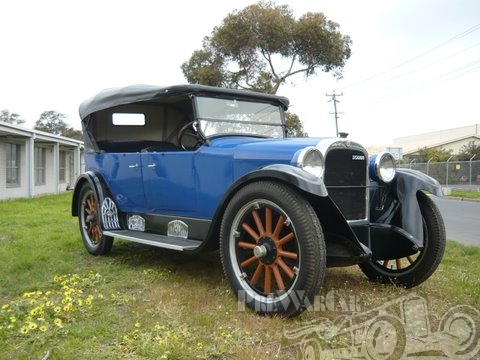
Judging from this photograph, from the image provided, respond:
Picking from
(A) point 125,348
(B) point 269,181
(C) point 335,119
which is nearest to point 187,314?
(A) point 125,348

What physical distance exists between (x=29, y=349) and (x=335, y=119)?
4364 cm

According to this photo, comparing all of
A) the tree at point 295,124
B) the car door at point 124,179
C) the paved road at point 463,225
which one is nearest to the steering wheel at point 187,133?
the car door at point 124,179

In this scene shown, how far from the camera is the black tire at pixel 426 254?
13.6 feet

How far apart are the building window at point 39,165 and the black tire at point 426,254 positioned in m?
19.0

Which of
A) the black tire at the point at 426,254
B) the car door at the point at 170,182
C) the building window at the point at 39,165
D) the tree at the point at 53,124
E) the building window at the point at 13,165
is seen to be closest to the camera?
the black tire at the point at 426,254

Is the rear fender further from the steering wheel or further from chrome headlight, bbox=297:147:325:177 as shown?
chrome headlight, bbox=297:147:325:177

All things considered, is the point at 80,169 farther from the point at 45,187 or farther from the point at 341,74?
the point at 341,74

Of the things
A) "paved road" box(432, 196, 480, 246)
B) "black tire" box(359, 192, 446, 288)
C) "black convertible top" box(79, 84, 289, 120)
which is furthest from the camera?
"paved road" box(432, 196, 480, 246)

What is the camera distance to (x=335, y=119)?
44.7 m

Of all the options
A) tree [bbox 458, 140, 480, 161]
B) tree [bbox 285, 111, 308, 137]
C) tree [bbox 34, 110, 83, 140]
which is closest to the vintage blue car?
tree [bbox 285, 111, 308, 137]

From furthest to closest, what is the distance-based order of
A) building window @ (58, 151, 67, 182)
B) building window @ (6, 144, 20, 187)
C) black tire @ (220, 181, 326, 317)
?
building window @ (58, 151, 67, 182) < building window @ (6, 144, 20, 187) < black tire @ (220, 181, 326, 317)

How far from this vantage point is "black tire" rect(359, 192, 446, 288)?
13.6 ft

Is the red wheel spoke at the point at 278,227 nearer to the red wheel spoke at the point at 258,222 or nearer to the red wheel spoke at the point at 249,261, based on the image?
the red wheel spoke at the point at 258,222

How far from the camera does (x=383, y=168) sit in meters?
4.32
